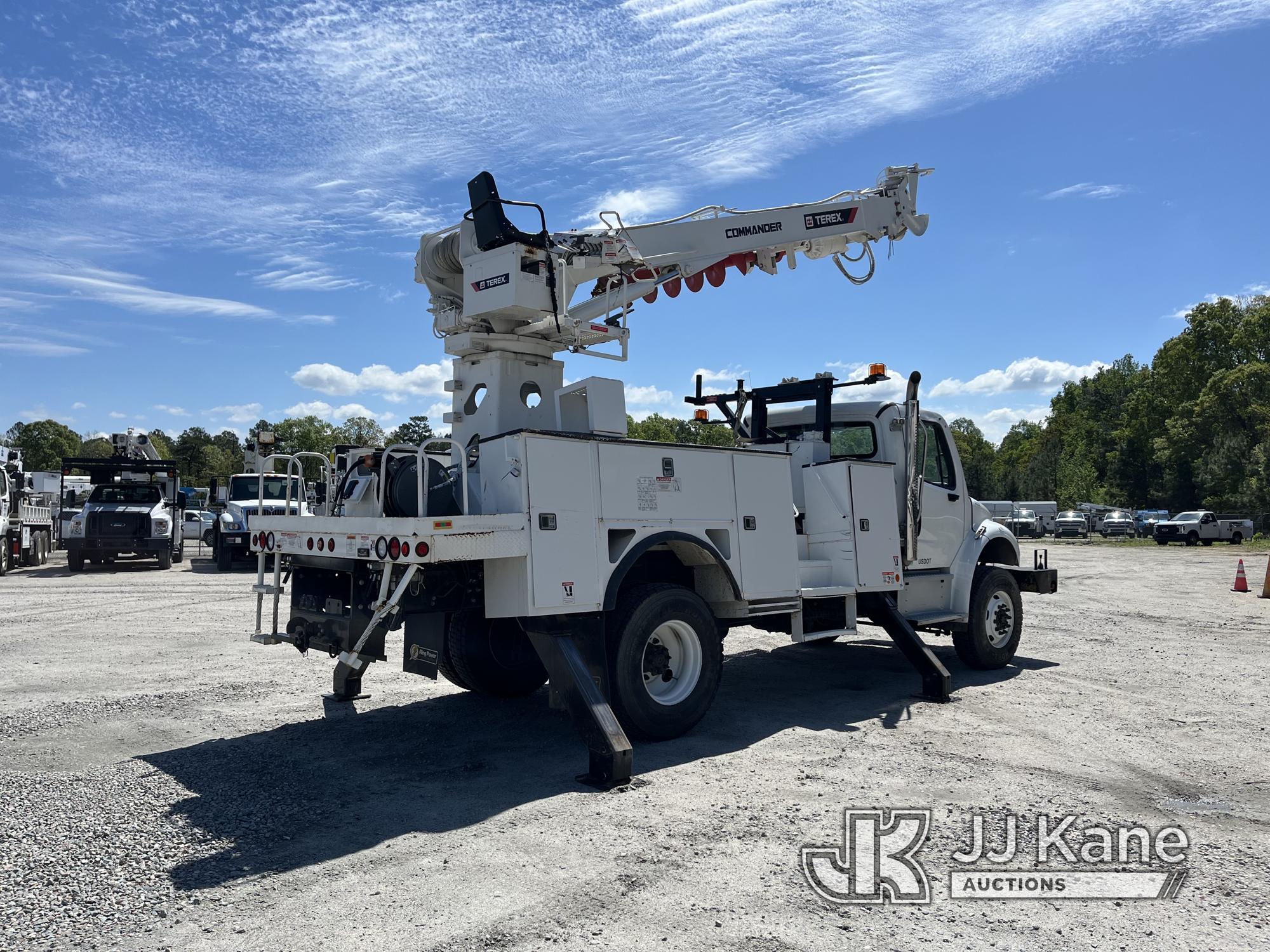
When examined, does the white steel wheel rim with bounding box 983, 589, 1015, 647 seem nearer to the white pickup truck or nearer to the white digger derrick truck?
the white digger derrick truck

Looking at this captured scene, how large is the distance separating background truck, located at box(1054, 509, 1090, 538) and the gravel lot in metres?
46.5

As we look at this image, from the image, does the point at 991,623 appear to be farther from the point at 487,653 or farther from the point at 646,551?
the point at 487,653

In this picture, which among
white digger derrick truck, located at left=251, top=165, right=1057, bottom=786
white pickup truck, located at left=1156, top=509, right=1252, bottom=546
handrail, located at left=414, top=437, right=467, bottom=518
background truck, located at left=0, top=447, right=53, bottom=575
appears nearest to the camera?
handrail, located at left=414, top=437, right=467, bottom=518

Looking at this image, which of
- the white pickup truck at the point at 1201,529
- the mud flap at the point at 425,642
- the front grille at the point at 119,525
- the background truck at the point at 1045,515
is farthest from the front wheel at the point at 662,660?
the background truck at the point at 1045,515

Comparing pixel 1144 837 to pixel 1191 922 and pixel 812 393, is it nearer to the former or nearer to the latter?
pixel 1191 922

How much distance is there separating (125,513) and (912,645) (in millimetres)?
20365

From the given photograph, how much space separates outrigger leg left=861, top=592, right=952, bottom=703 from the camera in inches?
321

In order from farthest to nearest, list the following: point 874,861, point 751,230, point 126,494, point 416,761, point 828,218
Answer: point 126,494 < point 828,218 < point 751,230 < point 416,761 < point 874,861

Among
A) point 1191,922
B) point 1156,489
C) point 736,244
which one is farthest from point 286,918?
point 1156,489

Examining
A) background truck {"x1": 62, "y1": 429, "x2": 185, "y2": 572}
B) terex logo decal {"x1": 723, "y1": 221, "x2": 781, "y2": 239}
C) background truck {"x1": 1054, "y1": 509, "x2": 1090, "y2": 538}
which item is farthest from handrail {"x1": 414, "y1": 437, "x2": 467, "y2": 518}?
background truck {"x1": 1054, "y1": 509, "x2": 1090, "y2": 538}

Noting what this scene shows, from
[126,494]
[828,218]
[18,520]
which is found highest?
[828,218]

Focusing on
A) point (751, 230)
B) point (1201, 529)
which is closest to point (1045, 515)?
point (1201, 529)

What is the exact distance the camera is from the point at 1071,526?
53062 millimetres

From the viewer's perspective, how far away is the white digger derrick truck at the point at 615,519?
5.92 m
